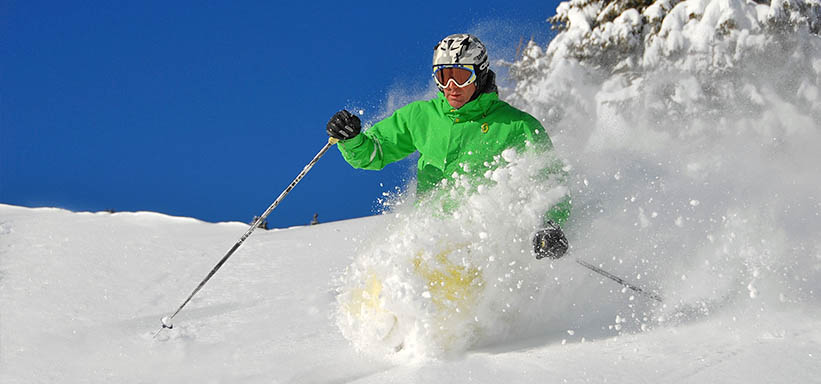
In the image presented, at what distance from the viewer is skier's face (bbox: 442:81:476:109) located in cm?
378

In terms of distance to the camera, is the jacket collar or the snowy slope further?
the jacket collar

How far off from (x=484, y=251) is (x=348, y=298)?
2.75 ft

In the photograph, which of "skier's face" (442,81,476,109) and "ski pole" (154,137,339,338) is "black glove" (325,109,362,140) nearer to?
"ski pole" (154,137,339,338)

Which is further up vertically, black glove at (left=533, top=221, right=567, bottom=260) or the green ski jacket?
the green ski jacket

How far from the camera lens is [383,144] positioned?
421cm

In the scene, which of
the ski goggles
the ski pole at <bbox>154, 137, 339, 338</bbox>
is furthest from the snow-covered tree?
the ski pole at <bbox>154, 137, 339, 338</bbox>

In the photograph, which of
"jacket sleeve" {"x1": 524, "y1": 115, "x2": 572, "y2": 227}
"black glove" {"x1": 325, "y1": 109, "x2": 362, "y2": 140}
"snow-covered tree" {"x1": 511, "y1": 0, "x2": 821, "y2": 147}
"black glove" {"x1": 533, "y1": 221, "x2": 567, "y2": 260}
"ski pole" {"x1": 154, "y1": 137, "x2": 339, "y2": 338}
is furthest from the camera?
"snow-covered tree" {"x1": 511, "y1": 0, "x2": 821, "y2": 147}

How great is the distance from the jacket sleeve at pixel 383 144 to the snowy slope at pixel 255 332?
434 millimetres

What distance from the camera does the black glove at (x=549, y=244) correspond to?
3.43 metres

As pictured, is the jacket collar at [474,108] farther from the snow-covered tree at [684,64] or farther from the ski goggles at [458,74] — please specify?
the snow-covered tree at [684,64]

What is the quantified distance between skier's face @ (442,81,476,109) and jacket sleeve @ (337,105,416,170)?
1.33 ft

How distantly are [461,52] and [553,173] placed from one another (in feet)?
3.04

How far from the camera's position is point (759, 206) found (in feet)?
16.5

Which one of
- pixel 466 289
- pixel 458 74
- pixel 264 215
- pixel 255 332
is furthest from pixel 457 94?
pixel 255 332
